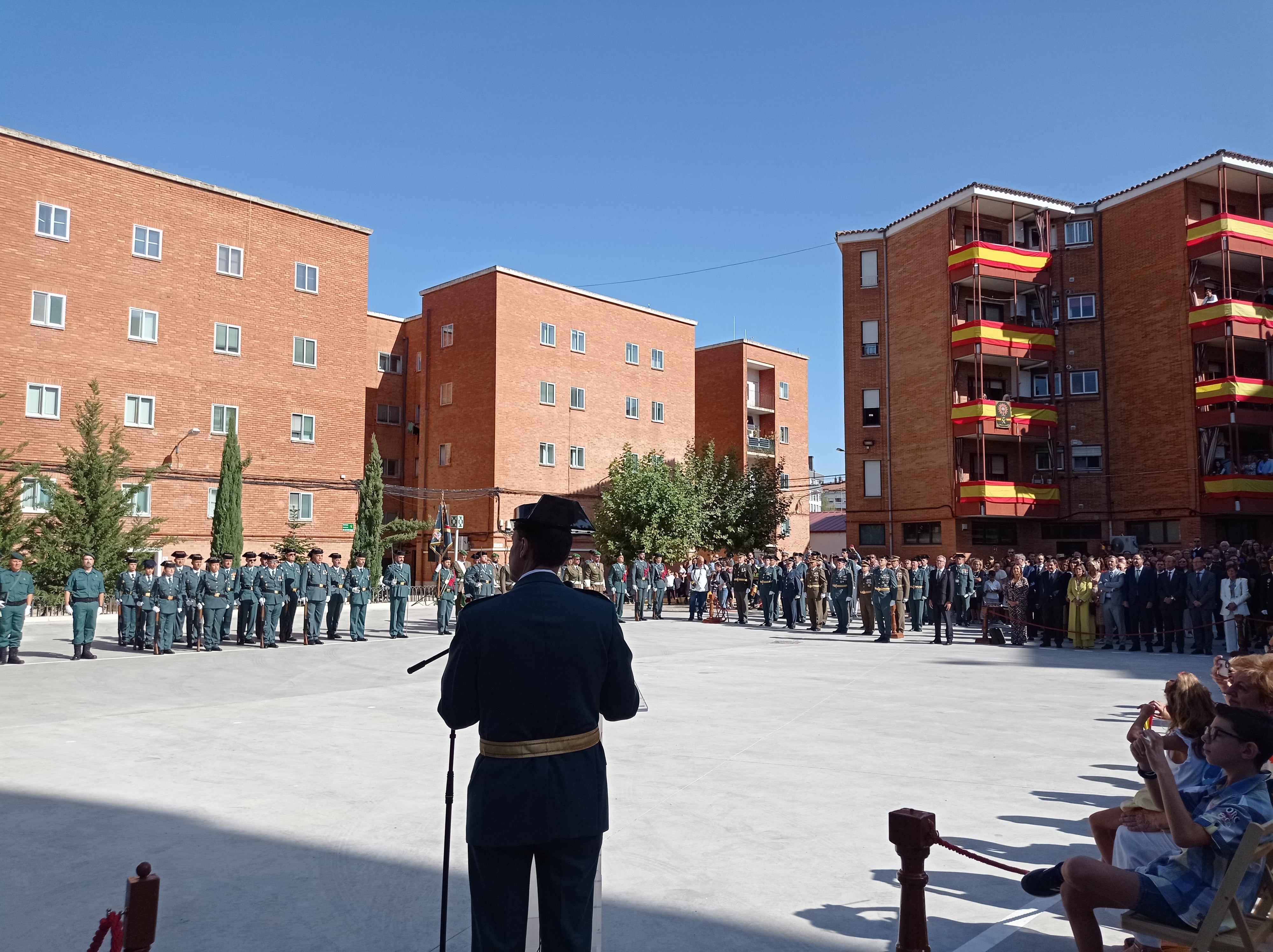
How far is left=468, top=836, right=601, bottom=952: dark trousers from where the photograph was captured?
338cm

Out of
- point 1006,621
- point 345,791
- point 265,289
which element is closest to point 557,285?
point 265,289

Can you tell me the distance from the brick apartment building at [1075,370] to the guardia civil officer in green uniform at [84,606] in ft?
100

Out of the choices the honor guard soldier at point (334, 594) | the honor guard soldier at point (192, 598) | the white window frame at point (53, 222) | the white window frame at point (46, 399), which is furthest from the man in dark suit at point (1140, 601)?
Answer: the white window frame at point (53, 222)

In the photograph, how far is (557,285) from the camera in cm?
4728

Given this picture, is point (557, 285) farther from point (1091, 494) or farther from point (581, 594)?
point (581, 594)

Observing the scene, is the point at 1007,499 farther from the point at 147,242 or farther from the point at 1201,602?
the point at 147,242

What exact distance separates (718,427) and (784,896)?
2140 inches

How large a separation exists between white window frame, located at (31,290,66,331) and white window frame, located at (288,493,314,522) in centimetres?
995

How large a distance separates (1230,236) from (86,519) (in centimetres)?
4015

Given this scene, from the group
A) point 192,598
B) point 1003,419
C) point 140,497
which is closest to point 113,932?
point 192,598

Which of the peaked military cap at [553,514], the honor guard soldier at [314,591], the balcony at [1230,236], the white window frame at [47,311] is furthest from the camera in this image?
the balcony at [1230,236]

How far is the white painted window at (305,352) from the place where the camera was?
3872 cm

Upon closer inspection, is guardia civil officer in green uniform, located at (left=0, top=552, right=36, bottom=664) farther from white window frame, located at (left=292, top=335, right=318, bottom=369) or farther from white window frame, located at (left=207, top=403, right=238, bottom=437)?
white window frame, located at (left=292, top=335, right=318, bottom=369)

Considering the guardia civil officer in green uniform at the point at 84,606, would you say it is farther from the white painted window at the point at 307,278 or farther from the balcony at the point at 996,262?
the balcony at the point at 996,262
